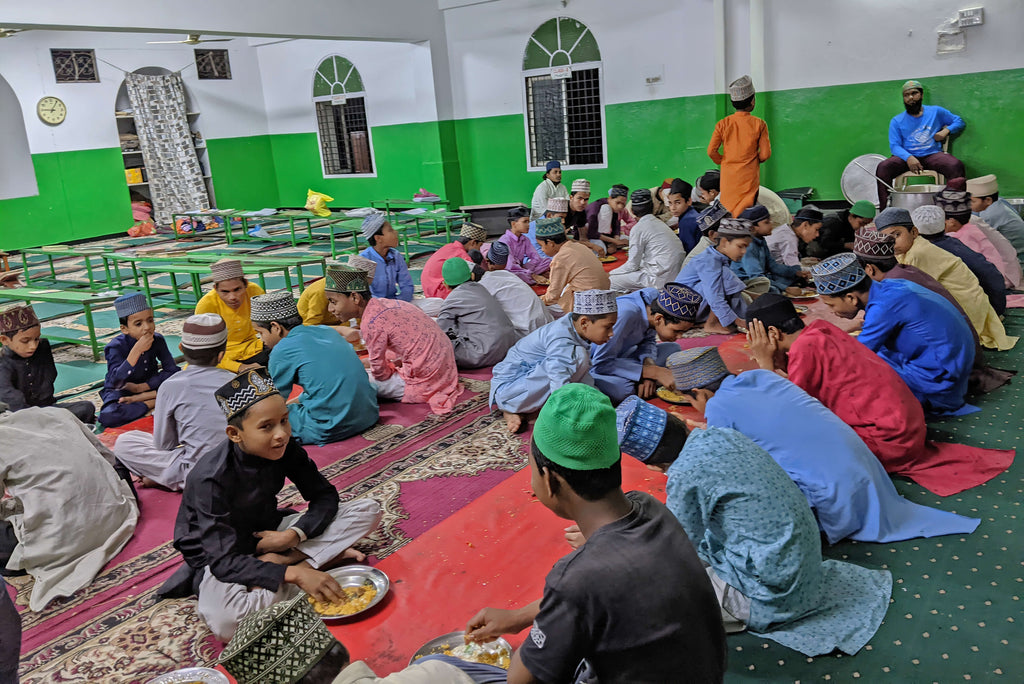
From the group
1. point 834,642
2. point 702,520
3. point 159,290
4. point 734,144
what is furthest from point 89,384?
point 734,144

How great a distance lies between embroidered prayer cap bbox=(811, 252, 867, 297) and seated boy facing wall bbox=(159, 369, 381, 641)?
2.59 m

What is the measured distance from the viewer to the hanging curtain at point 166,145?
13.6m

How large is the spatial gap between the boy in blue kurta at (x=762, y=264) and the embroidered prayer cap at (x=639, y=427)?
383 centimetres

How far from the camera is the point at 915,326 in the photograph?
3842mm

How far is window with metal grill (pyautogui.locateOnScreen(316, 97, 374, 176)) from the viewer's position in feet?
45.3

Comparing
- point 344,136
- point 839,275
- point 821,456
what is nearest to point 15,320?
point 821,456

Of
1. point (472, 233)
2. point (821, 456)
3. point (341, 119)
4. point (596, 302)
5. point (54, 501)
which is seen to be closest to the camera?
point (821, 456)

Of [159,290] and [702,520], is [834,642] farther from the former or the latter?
[159,290]

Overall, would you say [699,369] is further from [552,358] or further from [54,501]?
[54,501]

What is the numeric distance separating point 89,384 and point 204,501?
365cm

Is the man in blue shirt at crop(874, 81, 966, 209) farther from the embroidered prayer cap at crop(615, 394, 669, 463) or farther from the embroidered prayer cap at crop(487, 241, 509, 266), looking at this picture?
the embroidered prayer cap at crop(615, 394, 669, 463)

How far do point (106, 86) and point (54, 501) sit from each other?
12585mm

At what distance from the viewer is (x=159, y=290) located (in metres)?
8.74

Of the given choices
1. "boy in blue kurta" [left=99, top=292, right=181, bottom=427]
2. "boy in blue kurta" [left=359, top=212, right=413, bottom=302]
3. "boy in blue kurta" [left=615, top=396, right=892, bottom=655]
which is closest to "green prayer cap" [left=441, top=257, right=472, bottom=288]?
"boy in blue kurta" [left=359, top=212, right=413, bottom=302]
